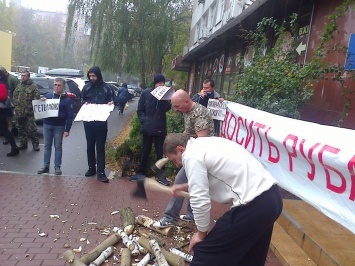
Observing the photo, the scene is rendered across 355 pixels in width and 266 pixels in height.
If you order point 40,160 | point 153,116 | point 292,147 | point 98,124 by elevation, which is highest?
point 292,147

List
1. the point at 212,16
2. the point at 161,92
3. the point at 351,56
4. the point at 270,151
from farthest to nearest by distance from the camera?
1. the point at 212,16
2. the point at 161,92
3. the point at 351,56
4. the point at 270,151

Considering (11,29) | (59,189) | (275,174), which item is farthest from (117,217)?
(11,29)

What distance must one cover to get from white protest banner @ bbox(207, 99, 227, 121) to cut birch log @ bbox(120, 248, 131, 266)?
8.56ft

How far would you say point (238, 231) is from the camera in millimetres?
2289

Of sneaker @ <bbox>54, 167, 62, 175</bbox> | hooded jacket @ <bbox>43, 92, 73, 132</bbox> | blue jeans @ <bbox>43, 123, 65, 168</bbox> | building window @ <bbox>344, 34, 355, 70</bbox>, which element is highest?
building window @ <bbox>344, 34, 355, 70</bbox>

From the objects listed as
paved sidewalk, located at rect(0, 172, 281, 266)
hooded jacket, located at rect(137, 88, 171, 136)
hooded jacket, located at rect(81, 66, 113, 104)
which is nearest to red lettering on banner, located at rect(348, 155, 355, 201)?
paved sidewalk, located at rect(0, 172, 281, 266)

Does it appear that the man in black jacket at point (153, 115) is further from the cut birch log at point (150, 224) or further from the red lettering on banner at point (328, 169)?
the red lettering on banner at point (328, 169)

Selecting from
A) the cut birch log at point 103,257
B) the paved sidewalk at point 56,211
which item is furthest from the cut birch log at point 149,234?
the cut birch log at point 103,257

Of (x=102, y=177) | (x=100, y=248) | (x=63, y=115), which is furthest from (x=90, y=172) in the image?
(x=100, y=248)

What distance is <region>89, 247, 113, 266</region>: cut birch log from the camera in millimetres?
3324

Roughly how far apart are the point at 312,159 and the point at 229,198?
37.4 inches

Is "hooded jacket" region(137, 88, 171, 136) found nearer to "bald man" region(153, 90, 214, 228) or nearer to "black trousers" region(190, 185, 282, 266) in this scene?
"bald man" region(153, 90, 214, 228)

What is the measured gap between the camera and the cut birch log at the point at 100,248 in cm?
330

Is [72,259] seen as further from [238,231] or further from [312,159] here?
[312,159]
